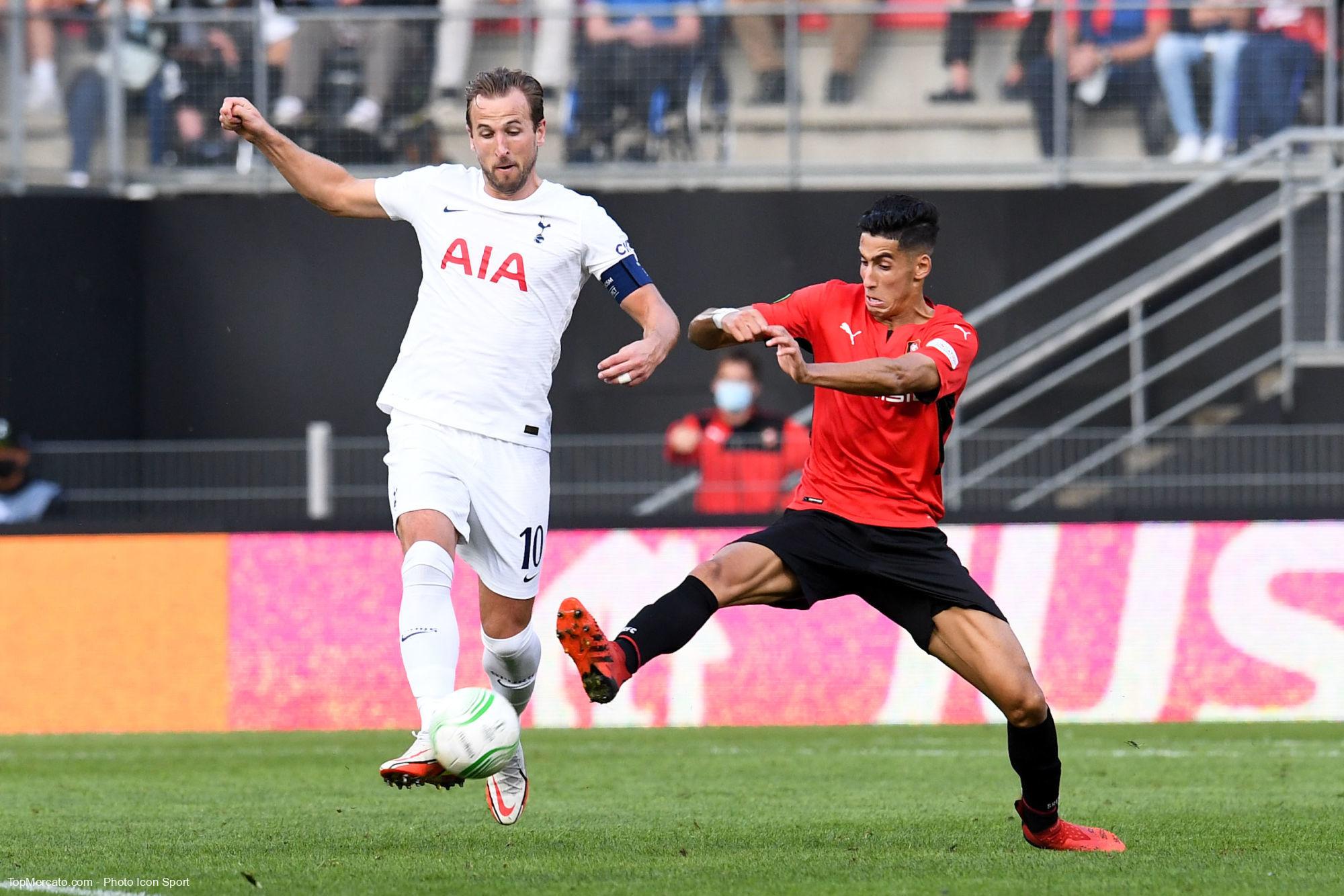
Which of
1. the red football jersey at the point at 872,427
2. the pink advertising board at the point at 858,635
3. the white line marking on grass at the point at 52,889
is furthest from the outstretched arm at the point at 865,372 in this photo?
the pink advertising board at the point at 858,635

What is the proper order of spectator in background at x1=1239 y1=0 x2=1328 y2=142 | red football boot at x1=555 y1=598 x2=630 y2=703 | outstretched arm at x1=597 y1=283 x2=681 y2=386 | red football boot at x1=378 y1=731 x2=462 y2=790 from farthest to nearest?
spectator in background at x1=1239 y1=0 x2=1328 y2=142
outstretched arm at x1=597 y1=283 x2=681 y2=386
red football boot at x1=555 y1=598 x2=630 y2=703
red football boot at x1=378 y1=731 x2=462 y2=790

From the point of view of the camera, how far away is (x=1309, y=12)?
14320 millimetres

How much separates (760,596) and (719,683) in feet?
17.9

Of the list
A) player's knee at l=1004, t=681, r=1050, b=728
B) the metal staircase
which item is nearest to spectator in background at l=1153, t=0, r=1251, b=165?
the metal staircase

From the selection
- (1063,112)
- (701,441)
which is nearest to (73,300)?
(701,441)

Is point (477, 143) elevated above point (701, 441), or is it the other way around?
point (477, 143)

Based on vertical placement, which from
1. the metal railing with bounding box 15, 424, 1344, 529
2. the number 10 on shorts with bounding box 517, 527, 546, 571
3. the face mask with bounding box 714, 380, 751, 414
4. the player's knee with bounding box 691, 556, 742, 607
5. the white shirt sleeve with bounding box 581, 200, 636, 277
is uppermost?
the white shirt sleeve with bounding box 581, 200, 636, 277

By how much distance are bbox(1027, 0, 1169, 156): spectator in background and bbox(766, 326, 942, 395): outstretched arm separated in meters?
9.01

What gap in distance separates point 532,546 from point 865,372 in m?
1.33

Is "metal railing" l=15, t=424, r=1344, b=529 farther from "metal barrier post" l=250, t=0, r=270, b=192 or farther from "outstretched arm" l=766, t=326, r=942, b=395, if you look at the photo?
"outstretched arm" l=766, t=326, r=942, b=395

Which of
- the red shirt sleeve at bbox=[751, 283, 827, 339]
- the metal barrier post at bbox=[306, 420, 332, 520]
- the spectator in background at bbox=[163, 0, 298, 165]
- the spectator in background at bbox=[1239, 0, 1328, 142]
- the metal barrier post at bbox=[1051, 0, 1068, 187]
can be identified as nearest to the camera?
the red shirt sleeve at bbox=[751, 283, 827, 339]

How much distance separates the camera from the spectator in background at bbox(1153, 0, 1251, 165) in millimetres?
14250

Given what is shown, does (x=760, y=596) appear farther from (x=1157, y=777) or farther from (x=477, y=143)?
(x=1157, y=777)

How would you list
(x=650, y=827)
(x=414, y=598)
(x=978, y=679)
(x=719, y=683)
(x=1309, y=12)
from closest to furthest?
(x=414, y=598), (x=978, y=679), (x=650, y=827), (x=719, y=683), (x=1309, y=12)
